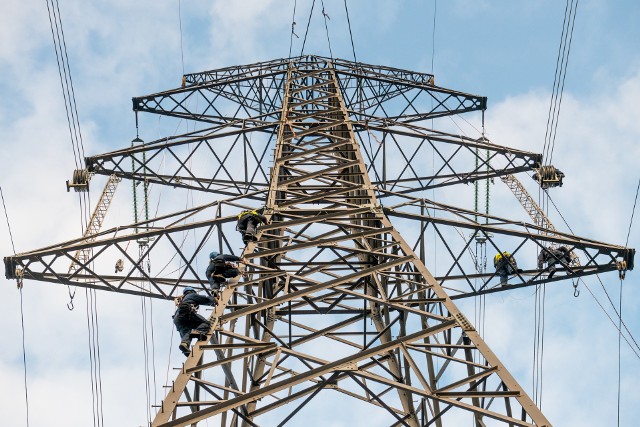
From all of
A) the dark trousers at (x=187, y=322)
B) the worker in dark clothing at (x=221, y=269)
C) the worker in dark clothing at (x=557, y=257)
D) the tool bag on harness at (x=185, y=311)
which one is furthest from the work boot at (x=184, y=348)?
the worker in dark clothing at (x=557, y=257)

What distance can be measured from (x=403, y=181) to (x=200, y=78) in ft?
36.0

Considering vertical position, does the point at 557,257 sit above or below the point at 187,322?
above

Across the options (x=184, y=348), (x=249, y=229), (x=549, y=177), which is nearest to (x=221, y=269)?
(x=249, y=229)

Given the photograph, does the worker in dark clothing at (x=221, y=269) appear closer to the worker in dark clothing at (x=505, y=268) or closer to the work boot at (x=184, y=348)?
the work boot at (x=184, y=348)

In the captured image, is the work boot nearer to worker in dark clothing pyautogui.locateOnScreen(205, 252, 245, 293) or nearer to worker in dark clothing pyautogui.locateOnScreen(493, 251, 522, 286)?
worker in dark clothing pyautogui.locateOnScreen(205, 252, 245, 293)

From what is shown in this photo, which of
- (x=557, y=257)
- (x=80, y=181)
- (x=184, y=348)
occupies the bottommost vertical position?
(x=184, y=348)

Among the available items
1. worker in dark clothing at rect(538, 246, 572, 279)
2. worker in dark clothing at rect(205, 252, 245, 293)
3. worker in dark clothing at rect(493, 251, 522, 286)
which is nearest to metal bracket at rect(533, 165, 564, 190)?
worker in dark clothing at rect(538, 246, 572, 279)

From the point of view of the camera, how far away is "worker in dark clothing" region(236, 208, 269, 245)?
1945 centimetres

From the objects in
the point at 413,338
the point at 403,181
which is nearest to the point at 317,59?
the point at 403,181

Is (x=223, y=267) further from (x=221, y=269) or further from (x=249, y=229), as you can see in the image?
(x=249, y=229)

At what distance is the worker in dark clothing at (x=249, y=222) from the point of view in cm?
1945

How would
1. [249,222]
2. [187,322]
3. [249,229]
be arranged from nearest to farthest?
[187,322] → [249,229] → [249,222]

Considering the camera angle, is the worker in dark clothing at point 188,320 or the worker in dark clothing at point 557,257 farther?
the worker in dark clothing at point 557,257

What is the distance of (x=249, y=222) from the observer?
1975cm
